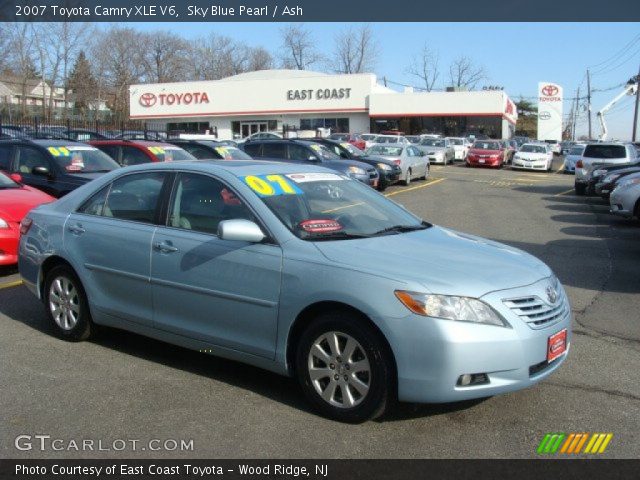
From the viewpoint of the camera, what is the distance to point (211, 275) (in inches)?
182

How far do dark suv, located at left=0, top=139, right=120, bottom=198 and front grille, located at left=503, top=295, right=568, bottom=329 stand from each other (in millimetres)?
8186

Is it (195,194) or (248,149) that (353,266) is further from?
(248,149)

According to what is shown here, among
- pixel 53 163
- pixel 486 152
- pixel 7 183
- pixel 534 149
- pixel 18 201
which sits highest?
pixel 534 149

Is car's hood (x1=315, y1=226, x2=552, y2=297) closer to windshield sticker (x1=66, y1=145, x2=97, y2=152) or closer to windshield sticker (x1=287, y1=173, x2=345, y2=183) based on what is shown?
windshield sticker (x1=287, y1=173, x2=345, y2=183)

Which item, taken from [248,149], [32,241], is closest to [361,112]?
[248,149]

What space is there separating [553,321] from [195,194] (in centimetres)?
267

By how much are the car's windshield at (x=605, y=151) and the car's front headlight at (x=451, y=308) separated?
21186 millimetres

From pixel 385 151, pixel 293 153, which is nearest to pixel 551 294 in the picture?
pixel 293 153

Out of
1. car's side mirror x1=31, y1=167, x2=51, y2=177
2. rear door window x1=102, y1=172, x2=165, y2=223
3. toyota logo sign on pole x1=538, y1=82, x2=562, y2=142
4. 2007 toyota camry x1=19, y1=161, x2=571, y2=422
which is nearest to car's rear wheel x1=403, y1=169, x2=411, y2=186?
car's side mirror x1=31, y1=167, x2=51, y2=177

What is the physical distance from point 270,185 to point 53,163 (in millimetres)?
7286

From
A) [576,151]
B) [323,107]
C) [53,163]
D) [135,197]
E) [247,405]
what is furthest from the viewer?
[323,107]

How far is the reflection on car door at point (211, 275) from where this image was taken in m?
4.38

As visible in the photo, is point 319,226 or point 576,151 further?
point 576,151

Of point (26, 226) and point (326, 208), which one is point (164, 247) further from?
point (26, 226)
